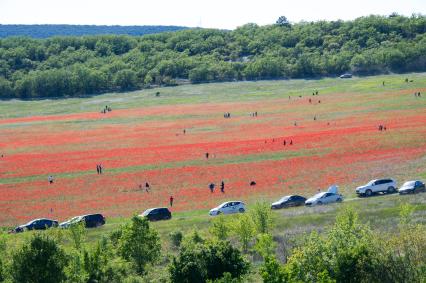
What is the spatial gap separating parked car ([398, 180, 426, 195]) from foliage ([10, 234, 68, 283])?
31.6 m

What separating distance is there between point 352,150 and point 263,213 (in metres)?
37.0

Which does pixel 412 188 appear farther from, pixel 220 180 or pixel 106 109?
pixel 106 109

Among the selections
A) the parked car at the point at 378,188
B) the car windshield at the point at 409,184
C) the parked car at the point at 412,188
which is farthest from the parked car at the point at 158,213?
the car windshield at the point at 409,184

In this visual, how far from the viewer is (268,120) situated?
125812 mm

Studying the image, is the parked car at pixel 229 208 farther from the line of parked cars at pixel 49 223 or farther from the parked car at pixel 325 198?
the line of parked cars at pixel 49 223

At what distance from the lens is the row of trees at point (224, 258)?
3397 cm

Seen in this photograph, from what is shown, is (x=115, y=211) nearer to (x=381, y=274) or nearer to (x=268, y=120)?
(x=381, y=274)

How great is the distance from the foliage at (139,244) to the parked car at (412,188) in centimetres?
2421

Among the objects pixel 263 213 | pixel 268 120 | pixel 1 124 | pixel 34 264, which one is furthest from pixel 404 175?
pixel 1 124

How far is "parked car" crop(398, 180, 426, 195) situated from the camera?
6156 centimetres

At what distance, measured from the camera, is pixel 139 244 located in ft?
148

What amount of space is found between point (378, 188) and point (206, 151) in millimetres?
34747

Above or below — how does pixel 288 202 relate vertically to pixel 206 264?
below

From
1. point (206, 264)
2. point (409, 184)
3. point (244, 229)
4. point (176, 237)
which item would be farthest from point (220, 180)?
point (206, 264)
